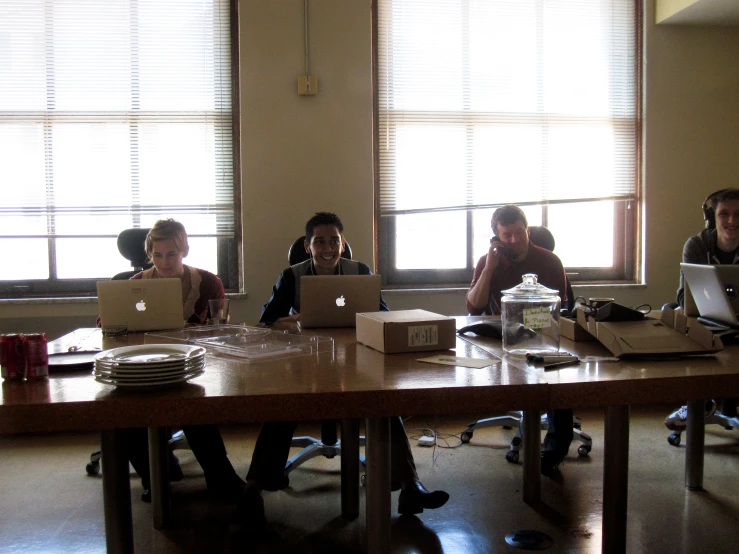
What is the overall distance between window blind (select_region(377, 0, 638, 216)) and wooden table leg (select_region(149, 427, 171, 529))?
2035 millimetres

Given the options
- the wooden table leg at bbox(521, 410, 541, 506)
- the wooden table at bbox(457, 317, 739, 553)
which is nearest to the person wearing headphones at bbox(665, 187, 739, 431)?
the wooden table leg at bbox(521, 410, 541, 506)

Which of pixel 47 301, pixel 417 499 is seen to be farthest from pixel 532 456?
pixel 47 301

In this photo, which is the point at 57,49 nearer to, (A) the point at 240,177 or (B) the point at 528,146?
(A) the point at 240,177

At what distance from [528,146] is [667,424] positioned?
1742 millimetres

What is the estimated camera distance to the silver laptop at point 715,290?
1919 millimetres

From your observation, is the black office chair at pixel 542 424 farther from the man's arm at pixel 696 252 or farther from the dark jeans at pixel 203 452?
the dark jeans at pixel 203 452

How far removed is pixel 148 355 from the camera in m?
1.46

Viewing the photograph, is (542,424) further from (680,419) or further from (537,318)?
(537,318)

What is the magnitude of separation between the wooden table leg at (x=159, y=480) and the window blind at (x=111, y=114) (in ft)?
5.74

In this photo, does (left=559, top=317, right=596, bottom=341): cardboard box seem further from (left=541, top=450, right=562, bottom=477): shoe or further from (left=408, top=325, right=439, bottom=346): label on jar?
(left=541, top=450, right=562, bottom=477): shoe

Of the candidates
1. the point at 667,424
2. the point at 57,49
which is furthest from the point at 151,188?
the point at 667,424

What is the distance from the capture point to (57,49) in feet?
11.8

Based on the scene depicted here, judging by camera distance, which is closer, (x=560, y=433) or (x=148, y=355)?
(x=148, y=355)

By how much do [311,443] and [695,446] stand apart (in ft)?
5.03
